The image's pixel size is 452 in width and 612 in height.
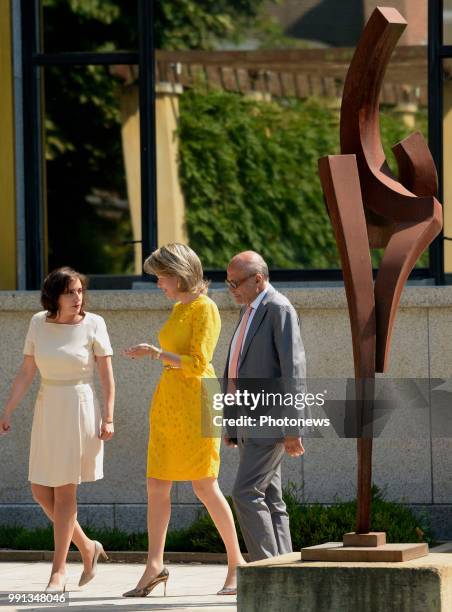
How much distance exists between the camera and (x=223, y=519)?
8.12 metres

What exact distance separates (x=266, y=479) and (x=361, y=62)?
2.11 m

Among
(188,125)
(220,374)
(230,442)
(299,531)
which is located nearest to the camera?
(230,442)

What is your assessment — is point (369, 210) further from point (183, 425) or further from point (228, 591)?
point (228, 591)

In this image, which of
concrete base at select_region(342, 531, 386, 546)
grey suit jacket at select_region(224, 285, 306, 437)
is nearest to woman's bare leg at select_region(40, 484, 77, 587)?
grey suit jacket at select_region(224, 285, 306, 437)

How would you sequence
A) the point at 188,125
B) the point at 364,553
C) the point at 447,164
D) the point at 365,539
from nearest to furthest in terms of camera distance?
1. the point at 364,553
2. the point at 365,539
3. the point at 447,164
4. the point at 188,125

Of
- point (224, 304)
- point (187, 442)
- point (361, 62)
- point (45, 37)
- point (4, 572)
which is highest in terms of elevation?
point (45, 37)

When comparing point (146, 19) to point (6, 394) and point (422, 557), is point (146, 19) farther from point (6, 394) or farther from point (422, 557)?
point (422, 557)

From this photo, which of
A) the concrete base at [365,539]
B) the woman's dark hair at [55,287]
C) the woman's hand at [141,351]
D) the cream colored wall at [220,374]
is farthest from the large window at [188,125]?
the concrete base at [365,539]

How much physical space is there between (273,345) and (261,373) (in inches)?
6.0

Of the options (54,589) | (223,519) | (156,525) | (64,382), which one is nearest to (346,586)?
(223,519)

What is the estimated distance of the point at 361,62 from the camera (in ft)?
23.3

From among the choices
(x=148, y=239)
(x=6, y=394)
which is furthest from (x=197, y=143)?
(x=6, y=394)

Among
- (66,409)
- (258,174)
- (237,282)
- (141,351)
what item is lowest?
(66,409)

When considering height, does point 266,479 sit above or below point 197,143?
below
